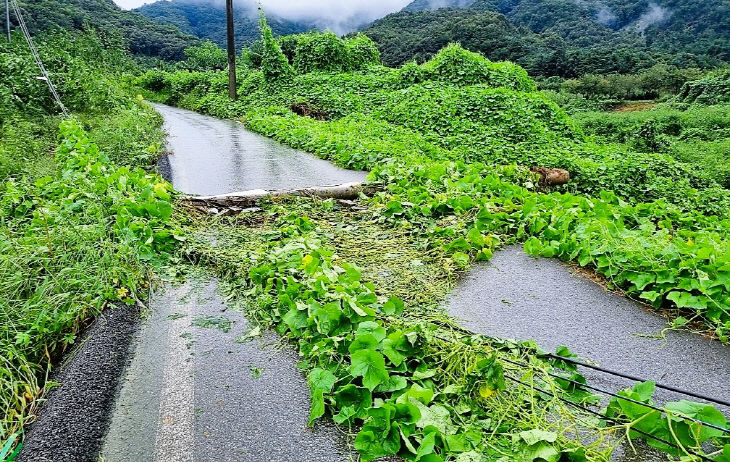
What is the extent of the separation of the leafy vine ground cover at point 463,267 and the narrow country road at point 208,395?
0.51 ft

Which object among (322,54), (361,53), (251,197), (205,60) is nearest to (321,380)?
(251,197)

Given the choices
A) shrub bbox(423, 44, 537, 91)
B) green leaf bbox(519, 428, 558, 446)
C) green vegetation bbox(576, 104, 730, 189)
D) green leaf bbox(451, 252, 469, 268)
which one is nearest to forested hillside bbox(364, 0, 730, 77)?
green vegetation bbox(576, 104, 730, 189)

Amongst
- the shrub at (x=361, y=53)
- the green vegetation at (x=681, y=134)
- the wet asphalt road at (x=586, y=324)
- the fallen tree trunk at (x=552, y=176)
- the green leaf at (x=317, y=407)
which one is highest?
the shrub at (x=361, y=53)

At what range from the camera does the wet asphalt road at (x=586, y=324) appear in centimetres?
287

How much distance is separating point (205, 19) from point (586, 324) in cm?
8520

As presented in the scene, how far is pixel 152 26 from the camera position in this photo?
46.6 meters

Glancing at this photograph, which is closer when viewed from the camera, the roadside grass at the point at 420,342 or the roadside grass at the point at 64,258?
the roadside grass at the point at 420,342

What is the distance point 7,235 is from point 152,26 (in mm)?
50165

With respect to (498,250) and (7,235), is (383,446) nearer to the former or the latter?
(498,250)

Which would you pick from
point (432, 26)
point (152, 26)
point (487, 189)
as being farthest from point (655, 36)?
point (487, 189)

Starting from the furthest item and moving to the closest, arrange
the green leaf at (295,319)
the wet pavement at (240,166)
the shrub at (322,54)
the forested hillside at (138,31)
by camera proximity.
Result: the forested hillside at (138,31), the shrub at (322,54), the wet pavement at (240,166), the green leaf at (295,319)

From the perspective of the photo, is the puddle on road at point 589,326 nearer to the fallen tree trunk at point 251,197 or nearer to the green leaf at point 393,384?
the green leaf at point 393,384

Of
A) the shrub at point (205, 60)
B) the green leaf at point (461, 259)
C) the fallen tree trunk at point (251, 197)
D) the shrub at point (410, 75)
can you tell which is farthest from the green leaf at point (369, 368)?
the shrub at point (205, 60)

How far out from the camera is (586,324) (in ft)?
11.2
